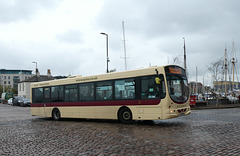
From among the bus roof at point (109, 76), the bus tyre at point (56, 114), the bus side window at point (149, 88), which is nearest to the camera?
the bus side window at point (149, 88)

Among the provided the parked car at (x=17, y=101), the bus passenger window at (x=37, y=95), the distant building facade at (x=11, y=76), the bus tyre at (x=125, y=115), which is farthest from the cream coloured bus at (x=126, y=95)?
the distant building facade at (x=11, y=76)

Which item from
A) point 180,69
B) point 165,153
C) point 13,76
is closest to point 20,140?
point 165,153

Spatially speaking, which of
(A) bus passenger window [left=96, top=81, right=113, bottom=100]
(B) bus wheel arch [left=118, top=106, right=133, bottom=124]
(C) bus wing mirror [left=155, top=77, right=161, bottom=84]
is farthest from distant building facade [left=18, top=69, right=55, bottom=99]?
(C) bus wing mirror [left=155, top=77, right=161, bottom=84]

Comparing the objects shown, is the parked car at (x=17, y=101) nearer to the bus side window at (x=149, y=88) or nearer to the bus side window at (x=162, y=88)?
the bus side window at (x=149, y=88)

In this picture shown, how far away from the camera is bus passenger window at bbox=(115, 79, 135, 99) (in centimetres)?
1344

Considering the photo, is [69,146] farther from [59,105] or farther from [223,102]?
[223,102]

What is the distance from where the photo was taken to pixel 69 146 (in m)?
8.07

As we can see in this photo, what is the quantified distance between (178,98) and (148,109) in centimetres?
159

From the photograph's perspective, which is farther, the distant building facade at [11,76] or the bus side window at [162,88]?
the distant building facade at [11,76]

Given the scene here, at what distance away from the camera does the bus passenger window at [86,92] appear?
15521 mm

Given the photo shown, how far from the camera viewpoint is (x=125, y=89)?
1378 centimetres

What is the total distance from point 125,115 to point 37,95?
8768mm

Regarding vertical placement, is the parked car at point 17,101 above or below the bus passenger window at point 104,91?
below

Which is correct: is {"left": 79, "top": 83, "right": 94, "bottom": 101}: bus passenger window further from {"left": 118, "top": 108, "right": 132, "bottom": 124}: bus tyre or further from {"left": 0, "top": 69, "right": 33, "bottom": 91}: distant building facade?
{"left": 0, "top": 69, "right": 33, "bottom": 91}: distant building facade
